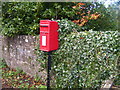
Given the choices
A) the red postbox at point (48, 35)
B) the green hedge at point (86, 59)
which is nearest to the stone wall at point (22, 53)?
the red postbox at point (48, 35)

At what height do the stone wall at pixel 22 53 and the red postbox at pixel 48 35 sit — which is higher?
the red postbox at pixel 48 35

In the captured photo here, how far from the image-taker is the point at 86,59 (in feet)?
9.34

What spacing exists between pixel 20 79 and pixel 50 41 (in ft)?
6.58

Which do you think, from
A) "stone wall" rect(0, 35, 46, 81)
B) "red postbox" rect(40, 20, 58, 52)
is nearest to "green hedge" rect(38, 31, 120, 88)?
"red postbox" rect(40, 20, 58, 52)

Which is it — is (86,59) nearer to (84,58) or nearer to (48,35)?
(84,58)

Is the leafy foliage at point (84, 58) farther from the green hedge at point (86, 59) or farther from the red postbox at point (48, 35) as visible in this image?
the red postbox at point (48, 35)

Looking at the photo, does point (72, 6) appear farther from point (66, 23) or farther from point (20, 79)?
point (20, 79)

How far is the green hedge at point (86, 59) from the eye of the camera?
8.39 feet

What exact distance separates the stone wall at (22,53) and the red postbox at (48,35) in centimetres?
83

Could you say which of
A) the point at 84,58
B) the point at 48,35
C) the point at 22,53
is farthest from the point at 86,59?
the point at 22,53

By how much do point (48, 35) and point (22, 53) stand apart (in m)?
1.97

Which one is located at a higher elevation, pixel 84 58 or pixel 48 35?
pixel 48 35

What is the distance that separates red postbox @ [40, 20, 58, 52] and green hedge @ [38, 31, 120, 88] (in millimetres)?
250

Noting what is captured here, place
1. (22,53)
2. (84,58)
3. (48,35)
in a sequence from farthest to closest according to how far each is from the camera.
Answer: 1. (22,53)
2. (48,35)
3. (84,58)
